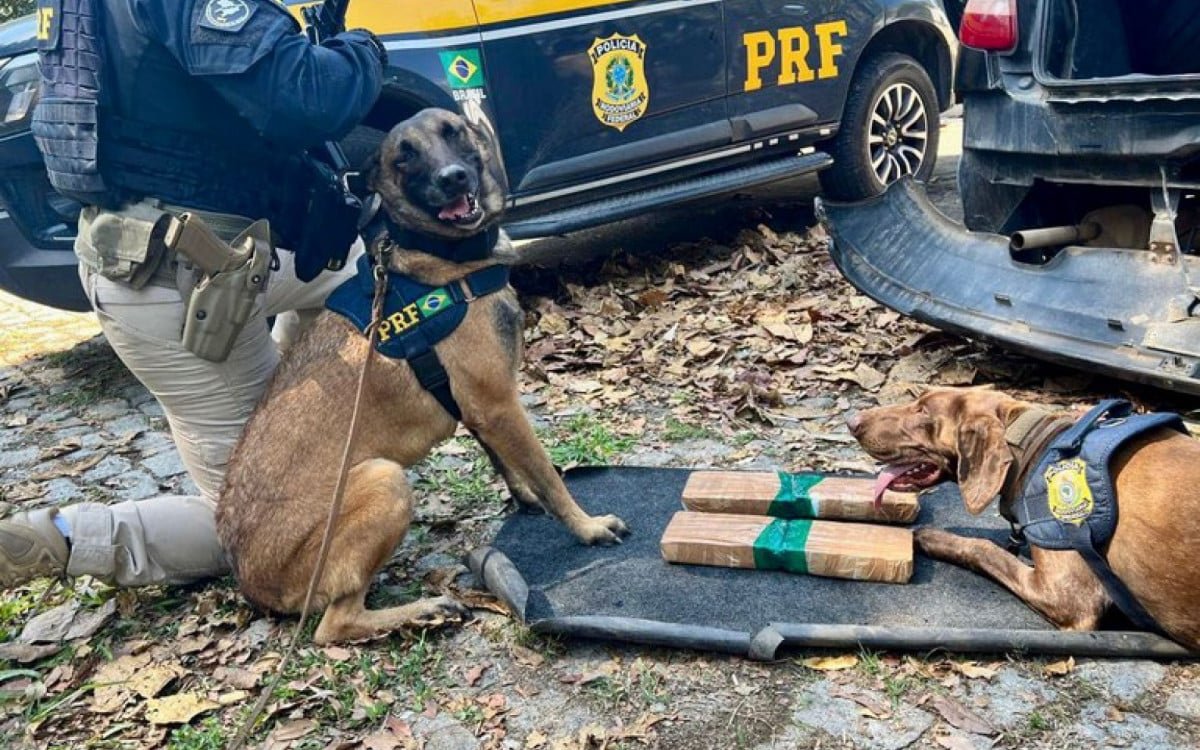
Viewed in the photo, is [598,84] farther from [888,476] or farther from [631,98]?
[888,476]

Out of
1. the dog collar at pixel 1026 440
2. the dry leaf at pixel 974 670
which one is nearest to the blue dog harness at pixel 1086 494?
the dog collar at pixel 1026 440

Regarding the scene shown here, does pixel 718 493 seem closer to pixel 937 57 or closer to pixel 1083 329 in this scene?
pixel 1083 329

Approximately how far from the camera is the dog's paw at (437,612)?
316 cm

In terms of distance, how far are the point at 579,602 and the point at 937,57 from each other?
5788 mm

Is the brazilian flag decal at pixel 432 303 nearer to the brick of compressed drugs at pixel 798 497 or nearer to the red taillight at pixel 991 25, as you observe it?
the brick of compressed drugs at pixel 798 497

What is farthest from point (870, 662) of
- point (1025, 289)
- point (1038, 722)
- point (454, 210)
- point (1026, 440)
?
point (1025, 289)

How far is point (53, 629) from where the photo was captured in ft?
11.2

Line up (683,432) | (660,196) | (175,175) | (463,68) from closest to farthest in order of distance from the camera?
(175,175) < (683,432) < (463,68) < (660,196)

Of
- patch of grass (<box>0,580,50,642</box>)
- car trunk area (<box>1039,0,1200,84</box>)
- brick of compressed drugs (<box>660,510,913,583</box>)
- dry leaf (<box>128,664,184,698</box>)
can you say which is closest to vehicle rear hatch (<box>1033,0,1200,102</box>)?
car trunk area (<box>1039,0,1200,84</box>)

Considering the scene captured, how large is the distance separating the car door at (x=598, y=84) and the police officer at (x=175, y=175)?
225cm

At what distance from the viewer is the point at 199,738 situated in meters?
2.81

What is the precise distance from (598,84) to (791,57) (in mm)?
1471

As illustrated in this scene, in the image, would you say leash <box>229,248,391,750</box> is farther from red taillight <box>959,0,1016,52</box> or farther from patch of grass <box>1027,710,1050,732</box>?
red taillight <box>959,0,1016,52</box>

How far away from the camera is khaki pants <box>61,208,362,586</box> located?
3209mm
